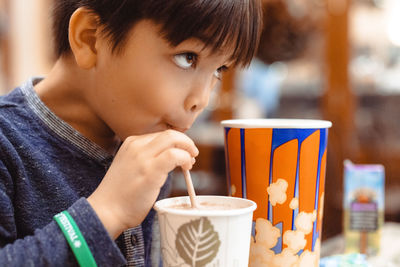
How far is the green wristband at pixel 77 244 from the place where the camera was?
0.51m

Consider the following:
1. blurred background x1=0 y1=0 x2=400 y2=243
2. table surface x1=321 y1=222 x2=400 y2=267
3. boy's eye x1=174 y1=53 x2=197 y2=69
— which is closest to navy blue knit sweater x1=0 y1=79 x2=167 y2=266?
boy's eye x1=174 y1=53 x2=197 y2=69

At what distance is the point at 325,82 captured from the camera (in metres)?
3.05

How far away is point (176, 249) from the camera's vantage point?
506 millimetres

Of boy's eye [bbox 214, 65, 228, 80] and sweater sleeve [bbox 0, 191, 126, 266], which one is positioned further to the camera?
boy's eye [bbox 214, 65, 228, 80]

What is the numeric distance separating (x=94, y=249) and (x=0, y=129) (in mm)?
281

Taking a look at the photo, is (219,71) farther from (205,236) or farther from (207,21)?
(205,236)

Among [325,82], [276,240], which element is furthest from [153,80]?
[325,82]

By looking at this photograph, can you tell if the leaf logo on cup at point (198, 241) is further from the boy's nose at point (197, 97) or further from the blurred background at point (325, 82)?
the blurred background at point (325, 82)

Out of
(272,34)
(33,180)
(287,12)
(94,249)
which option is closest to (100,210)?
(94,249)

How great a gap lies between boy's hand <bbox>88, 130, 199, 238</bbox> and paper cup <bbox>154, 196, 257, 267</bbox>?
5 cm

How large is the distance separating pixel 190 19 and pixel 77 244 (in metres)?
0.32

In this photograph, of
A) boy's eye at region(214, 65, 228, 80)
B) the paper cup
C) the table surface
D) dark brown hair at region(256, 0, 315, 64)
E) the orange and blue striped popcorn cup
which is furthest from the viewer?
dark brown hair at region(256, 0, 315, 64)

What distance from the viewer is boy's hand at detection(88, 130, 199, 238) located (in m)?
0.54

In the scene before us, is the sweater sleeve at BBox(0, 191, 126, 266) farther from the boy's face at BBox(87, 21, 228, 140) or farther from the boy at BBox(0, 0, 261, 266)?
the boy's face at BBox(87, 21, 228, 140)
